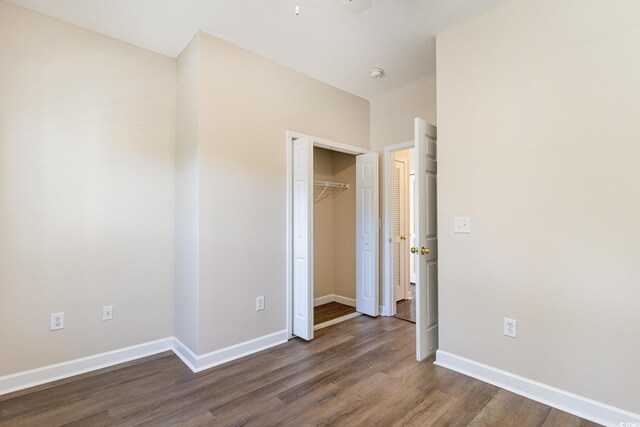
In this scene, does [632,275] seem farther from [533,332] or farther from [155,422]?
[155,422]

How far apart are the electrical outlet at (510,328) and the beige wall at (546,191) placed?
1.3 inches

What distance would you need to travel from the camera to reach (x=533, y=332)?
217 cm

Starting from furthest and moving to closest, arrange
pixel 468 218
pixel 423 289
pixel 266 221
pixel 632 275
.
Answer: pixel 266 221, pixel 423 289, pixel 468 218, pixel 632 275

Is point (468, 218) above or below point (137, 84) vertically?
below

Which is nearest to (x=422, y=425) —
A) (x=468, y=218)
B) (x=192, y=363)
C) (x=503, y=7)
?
(x=468, y=218)

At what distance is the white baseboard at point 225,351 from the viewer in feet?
8.50

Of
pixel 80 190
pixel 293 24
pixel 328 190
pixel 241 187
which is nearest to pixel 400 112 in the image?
pixel 328 190

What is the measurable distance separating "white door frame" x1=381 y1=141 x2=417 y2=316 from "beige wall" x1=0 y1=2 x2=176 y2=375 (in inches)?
99.6

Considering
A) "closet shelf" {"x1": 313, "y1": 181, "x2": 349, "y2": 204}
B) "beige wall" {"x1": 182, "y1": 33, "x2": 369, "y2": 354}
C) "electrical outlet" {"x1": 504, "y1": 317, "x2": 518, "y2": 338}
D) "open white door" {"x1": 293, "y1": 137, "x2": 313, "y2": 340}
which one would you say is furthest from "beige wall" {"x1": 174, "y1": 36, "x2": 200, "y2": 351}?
"electrical outlet" {"x1": 504, "y1": 317, "x2": 518, "y2": 338}

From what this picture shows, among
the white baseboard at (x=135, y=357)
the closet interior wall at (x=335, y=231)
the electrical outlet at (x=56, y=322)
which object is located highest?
the closet interior wall at (x=335, y=231)

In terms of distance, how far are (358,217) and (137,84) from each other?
9.53 feet

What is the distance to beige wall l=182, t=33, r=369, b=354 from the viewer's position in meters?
2.67

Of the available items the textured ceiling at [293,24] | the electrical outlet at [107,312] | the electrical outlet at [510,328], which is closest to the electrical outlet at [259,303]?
the electrical outlet at [107,312]

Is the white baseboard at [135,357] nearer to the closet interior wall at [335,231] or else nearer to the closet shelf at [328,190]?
the closet interior wall at [335,231]
